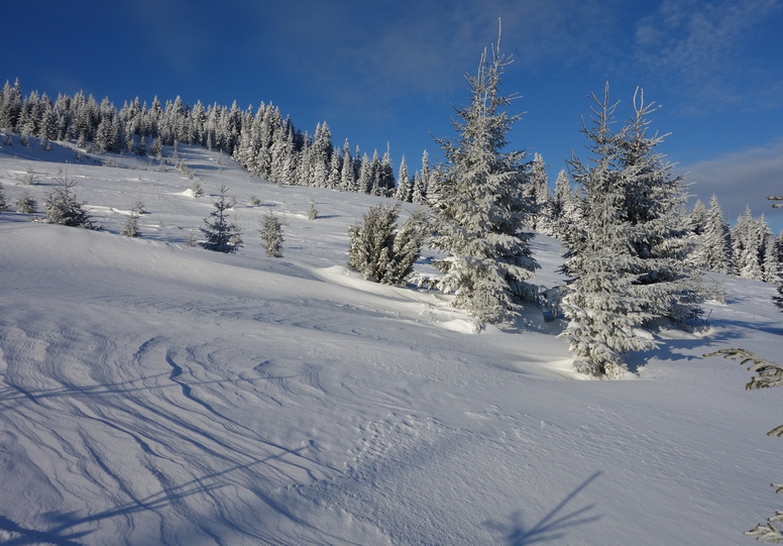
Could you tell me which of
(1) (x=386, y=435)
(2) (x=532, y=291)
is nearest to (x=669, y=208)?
(2) (x=532, y=291)

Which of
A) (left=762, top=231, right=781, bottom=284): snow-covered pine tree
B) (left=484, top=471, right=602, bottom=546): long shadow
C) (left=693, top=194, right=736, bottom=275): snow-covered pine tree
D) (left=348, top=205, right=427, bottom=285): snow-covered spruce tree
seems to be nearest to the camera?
(left=484, top=471, right=602, bottom=546): long shadow

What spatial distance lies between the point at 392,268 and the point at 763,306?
33.1 m

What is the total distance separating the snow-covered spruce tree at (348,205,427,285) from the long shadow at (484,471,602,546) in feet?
38.1

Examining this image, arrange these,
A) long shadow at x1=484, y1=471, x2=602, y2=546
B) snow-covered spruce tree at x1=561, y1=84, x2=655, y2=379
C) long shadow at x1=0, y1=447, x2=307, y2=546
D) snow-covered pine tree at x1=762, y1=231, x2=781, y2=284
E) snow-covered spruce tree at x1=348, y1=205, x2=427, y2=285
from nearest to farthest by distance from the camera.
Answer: long shadow at x1=0, y1=447, x2=307, y2=546 < long shadow at x1=484, y1=471, x2=602, y2=546 < snow-covered spruce tree at x1=561, y1=84, x2=655, y2=379 < snow-covered spruce tree at x1=348, y1=205, x2=427, y2=285 < snow-covered pine tree at x1=762, y1=231, x2=781, y2=284

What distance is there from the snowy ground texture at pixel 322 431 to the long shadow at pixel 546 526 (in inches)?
0.6

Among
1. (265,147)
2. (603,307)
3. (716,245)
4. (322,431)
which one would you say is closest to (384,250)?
(603,307)

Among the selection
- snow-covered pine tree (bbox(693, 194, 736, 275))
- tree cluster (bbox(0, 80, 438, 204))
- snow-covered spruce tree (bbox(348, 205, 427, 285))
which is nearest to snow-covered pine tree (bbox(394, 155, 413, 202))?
tree cluster (bbox(0, 80, 438, 204))

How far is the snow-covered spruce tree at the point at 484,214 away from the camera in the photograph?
11797 mm

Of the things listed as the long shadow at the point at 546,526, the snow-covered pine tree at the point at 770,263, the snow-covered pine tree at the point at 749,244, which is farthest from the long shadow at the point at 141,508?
the snow-covered pine tree at the point at 770,263

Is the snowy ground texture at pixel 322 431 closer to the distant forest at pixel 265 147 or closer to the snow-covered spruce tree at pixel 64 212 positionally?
the snow-covered spruce tree at pixel 64 212

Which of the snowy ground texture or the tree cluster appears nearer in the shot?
the snowy ground texture

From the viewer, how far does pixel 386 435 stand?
4043mm

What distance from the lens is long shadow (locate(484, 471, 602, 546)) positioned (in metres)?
2.92

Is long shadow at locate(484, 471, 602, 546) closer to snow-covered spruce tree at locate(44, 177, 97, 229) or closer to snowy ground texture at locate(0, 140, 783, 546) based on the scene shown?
snowy ground texture at locate(0, 140, 783, 546)
